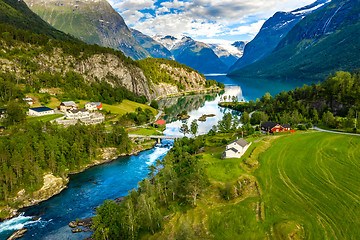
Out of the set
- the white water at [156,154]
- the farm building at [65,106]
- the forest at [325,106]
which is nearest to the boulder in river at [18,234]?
the white water at [156,154]

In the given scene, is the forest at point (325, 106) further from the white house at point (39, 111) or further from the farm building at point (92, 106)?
the white house at point (39, 111)

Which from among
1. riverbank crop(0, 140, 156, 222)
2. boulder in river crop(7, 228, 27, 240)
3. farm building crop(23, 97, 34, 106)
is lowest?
boulder in river crop(7, 228, 27, 240)

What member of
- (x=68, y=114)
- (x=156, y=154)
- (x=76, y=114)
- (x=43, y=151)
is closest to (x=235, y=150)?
(x=156, y=154)

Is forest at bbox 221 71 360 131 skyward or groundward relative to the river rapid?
skyward

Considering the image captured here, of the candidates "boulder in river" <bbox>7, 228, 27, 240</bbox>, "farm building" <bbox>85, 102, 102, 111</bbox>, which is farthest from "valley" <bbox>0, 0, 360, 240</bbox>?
"farm building" <bbox>85, 102, 102, 111</bbox>

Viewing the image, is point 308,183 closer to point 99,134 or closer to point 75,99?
point 99,134

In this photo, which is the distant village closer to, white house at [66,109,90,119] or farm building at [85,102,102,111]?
white house at [66,109,90,119]

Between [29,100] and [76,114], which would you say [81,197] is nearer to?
[76,114]
